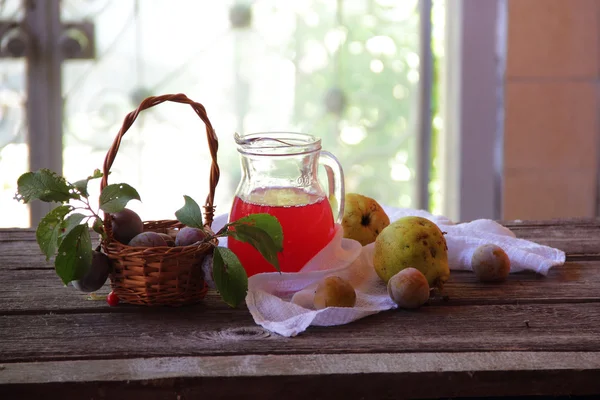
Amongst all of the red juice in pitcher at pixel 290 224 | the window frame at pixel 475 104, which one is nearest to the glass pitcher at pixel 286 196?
the red juice in pitcher at pixel 290 224

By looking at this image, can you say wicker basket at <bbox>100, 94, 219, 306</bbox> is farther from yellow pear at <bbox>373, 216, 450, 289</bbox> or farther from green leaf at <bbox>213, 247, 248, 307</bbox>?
yellow pear at <bbox>373, 216, 450, 289</bbox>

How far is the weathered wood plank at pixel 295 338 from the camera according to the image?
0.87m

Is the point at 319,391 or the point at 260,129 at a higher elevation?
the point at 260,129

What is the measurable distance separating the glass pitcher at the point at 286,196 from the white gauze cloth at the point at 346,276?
23mm

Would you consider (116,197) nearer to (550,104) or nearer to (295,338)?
(295,338)

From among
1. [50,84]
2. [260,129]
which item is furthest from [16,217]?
[260,129]

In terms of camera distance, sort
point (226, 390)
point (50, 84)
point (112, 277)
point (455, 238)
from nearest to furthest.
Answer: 1. point (226, 390)
2. point (112, 277)
3. point (455, 238)
4. point (50, 84)

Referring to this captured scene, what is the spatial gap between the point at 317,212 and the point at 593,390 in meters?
0.41

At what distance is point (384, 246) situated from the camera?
41.6 inches

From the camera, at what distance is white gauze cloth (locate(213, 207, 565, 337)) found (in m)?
0.95

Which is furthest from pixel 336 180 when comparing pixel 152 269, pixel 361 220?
pixel 152 269

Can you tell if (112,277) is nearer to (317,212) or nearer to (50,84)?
Result: (317,212)

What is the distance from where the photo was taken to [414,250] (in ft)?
3.39

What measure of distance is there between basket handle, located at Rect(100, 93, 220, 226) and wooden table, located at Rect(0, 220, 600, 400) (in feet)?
0.46
